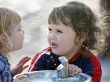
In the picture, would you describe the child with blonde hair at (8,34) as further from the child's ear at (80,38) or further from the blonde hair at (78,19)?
the child's ear at (80,38)

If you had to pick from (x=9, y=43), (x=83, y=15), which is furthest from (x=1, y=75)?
(x=83, y=15)

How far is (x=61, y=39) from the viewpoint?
265 cm

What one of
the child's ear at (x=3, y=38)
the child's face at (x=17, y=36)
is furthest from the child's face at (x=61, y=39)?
the child's ear at (x=3, y=38)

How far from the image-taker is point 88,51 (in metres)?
2.78

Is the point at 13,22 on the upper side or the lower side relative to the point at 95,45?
upper

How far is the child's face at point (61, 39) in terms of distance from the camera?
2.64 metres

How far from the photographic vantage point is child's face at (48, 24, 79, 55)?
2.64 meters

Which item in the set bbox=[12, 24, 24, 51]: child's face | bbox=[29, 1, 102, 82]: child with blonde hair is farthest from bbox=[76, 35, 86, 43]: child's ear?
bbox=[12, 24, 24, 51]: child's face

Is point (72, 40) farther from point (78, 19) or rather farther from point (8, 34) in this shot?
point (8, 34)

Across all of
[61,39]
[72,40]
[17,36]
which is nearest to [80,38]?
[72,40]

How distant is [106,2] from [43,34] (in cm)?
106

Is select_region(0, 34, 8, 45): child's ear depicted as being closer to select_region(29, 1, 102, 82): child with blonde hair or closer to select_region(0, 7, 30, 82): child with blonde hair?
select_region(0, 7, 30, 82): child with blonde hair

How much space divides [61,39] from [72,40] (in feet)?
0.34

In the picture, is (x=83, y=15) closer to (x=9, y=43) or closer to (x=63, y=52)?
(x=63, y=52)
